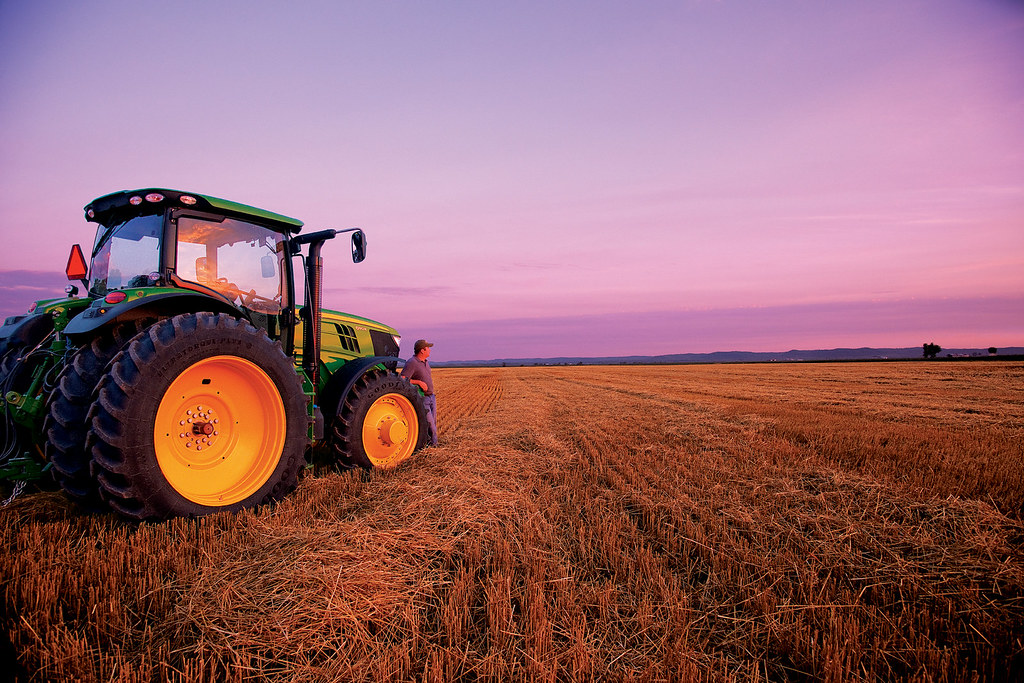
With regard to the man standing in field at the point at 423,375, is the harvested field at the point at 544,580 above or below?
below

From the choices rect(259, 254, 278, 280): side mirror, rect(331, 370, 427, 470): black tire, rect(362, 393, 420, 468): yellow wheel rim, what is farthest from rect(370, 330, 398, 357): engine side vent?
rect(259, 254, 278, 280): side mirror

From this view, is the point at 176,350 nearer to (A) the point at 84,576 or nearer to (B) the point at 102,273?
(A) the point at 84,576

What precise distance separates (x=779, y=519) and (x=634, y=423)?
16.5 ft

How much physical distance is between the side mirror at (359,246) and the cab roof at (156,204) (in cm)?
81

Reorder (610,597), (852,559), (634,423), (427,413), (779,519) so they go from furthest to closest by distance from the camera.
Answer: (634,423) < (427,413) < (779,519) < (852,559) < (610,597)

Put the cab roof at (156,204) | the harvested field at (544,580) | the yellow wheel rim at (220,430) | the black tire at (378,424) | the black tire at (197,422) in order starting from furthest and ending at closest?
1. the black tire at (378,424)
2. the cab roof at (156,204)
3. the yellow wheel rim at (220,430)
4. the black tire at (197,422)
5. the harvested field at (544,580)

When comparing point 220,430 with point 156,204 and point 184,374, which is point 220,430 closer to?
point 184,374

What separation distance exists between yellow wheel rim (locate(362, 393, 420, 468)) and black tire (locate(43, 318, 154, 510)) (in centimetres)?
221

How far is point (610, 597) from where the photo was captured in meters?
2.65

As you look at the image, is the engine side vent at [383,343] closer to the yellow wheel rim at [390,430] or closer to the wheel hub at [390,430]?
the yellow wheel rim at [390,430]

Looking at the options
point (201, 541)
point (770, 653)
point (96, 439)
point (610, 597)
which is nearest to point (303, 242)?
point (96, 439)

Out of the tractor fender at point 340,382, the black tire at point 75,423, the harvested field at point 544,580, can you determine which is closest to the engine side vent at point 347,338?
the tractor fender at point 340,382

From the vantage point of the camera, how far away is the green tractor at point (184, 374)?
10.2ft

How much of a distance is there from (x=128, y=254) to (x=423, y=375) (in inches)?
124
